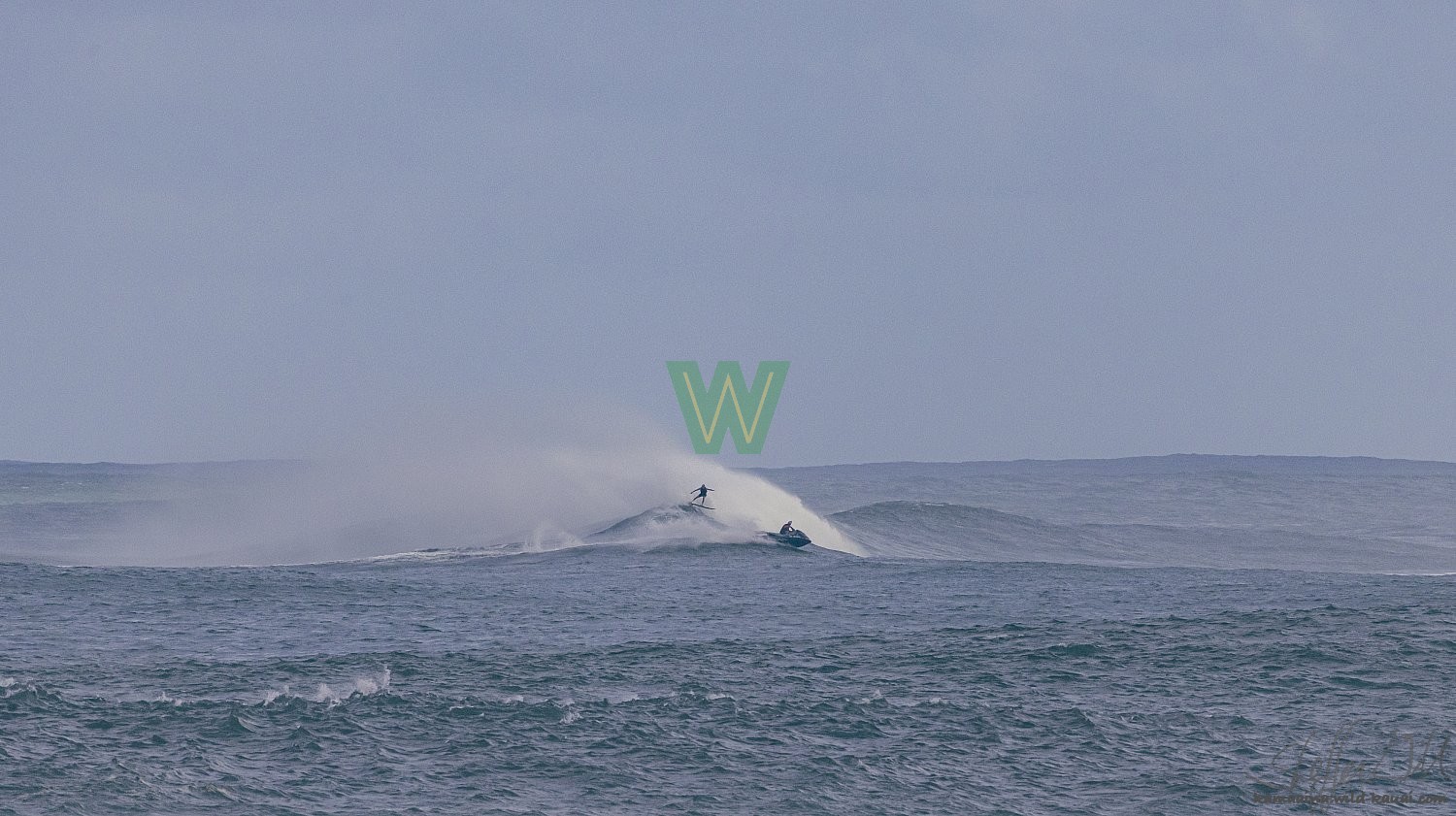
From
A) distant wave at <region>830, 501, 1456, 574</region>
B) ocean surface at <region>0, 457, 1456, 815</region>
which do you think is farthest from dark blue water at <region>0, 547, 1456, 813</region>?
distant wave at <region>830, 501, 1456, 574</region>

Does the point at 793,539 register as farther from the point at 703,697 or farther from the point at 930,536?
the point at 703,697

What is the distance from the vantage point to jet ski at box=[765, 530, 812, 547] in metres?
65.4

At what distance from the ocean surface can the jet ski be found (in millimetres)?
4255

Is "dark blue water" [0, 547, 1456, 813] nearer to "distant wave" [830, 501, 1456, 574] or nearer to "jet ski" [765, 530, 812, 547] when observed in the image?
"jet ski" [765, 530, 812, 547]

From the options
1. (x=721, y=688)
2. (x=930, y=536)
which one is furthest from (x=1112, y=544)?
(x=721, y=688)

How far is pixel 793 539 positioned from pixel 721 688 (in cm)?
3344

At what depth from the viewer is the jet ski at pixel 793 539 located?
65.4 metres

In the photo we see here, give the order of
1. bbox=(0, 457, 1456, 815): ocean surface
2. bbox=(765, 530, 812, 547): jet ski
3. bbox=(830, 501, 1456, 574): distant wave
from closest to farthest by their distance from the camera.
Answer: bbox=(0, 457, 1456, 815): ocean surface → bbox=(765, 530, 812, 547): jet ski → bbox=(830, 501, 1456, 574): distant wave

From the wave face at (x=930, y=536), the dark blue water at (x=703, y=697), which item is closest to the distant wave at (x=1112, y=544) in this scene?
the wave face at (x=930, y=536)

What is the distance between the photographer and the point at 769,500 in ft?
258

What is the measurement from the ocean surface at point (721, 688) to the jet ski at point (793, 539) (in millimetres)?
4255

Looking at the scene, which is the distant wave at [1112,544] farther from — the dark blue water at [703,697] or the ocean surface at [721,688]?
the dark blue water at [703,697]

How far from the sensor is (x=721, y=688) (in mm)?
32188

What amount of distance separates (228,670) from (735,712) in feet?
39.5
